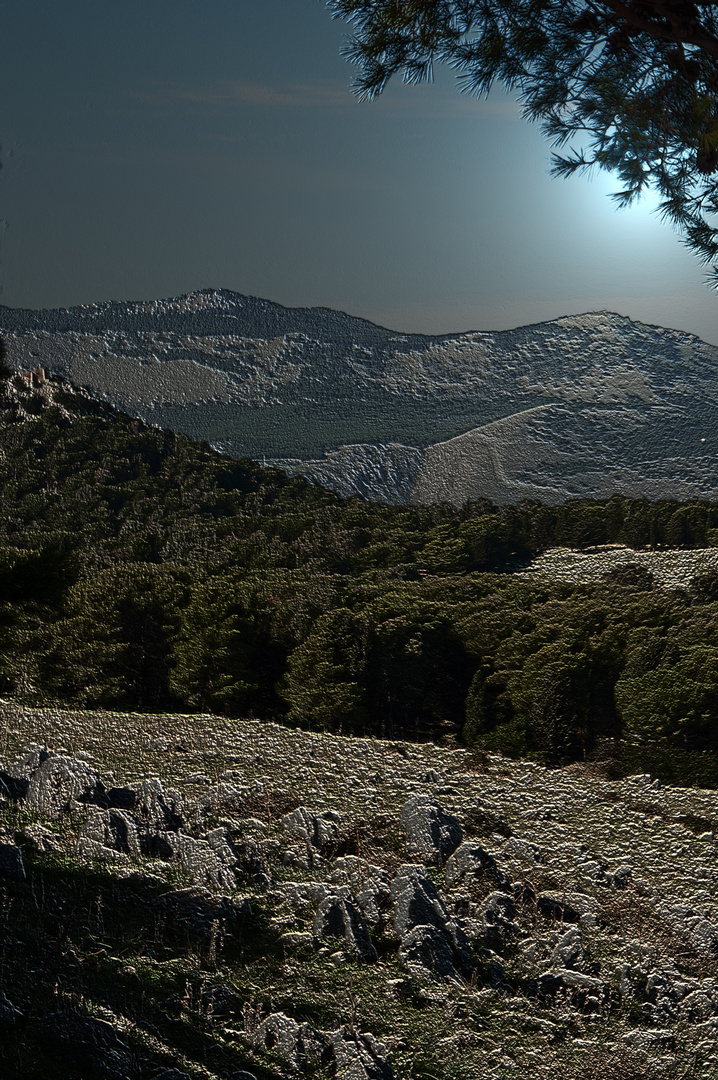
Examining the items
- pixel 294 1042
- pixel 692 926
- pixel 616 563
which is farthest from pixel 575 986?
pixel 616 563

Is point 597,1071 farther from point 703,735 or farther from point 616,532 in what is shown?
point 616,532

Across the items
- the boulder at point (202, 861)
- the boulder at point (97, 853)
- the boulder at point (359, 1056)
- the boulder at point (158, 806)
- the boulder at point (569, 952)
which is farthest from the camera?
the boulder at point (158, 806)

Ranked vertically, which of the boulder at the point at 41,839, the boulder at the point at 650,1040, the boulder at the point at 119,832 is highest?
the boulder at the point at 119,832

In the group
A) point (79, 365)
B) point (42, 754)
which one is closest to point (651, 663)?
point (42, 754)

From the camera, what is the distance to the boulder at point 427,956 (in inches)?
187

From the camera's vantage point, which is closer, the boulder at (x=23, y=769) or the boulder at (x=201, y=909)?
the boulder at (x=201, y=909)

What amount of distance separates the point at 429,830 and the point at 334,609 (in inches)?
61.1

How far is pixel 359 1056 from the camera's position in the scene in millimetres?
4480

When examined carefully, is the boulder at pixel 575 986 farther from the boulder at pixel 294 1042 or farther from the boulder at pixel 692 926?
the boulder at pixel 294 1042

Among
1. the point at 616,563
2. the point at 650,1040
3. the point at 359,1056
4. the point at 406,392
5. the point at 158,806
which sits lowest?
the point at 359,1056

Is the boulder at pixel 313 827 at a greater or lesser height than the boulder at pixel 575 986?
greater

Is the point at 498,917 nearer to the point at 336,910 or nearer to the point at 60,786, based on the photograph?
the point at 336,910

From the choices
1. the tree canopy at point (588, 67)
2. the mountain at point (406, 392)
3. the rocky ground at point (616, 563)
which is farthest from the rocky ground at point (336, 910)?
the tree canopy at point (588, 67)

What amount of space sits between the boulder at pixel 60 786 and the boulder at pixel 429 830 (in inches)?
82.1
